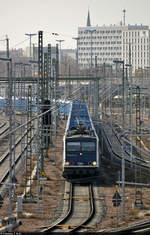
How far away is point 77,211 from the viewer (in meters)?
24.3

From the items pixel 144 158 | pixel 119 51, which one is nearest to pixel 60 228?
pixel 144 158

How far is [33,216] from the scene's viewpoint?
23125mm

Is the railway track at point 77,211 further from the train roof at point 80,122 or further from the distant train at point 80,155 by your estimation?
the train roof at point 80,122

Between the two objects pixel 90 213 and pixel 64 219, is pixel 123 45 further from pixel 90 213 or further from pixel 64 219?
pixel 64 219

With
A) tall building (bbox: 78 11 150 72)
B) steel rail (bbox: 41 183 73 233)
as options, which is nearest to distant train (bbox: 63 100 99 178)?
steel rail (bbox: 41 183 73 233)

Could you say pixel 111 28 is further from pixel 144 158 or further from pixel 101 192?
pixel 101 192

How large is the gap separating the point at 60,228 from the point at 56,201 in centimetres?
618

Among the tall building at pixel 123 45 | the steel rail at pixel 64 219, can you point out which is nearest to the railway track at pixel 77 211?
the steel rail at pixel 64 219

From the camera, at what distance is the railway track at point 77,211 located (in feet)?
67.5

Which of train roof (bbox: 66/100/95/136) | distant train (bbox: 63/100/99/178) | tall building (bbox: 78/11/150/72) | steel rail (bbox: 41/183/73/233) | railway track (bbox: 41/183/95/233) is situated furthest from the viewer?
tall building (bbox: 78/11/150/72)

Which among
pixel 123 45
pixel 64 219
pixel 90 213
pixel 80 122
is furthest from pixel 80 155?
pixel 123 45

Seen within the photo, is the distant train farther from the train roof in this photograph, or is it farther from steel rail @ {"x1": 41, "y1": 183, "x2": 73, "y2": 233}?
steel rail @ {"x1": 41, "y1": 183, "x2": 73, "y2": 233}

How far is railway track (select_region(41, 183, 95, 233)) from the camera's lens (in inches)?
810

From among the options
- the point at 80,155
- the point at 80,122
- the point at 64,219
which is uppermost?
the point at 80,122
